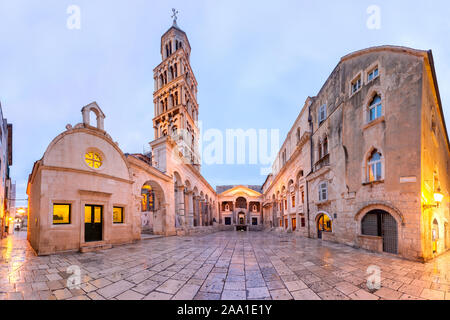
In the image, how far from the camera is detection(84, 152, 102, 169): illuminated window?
39.3 ft

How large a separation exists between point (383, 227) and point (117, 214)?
16.1m

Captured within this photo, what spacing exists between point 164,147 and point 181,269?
49.3 ft

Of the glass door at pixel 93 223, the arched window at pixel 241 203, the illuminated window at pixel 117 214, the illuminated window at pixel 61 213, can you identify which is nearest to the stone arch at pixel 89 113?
the illuminated window at pixel 61 213

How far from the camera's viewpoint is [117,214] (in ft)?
44.1

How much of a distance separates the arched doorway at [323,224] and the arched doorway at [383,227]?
395cm

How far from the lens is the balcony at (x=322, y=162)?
15.0 meters

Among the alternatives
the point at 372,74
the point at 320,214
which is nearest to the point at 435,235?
the point at 320,214

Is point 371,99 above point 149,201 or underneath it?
above

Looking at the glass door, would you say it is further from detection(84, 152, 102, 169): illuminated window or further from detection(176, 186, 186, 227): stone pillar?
detection(176, 186, 186, 227): stone pillar

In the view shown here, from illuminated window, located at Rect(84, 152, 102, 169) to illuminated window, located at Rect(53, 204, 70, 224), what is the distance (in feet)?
8.69

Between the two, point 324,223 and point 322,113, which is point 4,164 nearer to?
point 324,223

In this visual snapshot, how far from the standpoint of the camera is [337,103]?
46.8 feet

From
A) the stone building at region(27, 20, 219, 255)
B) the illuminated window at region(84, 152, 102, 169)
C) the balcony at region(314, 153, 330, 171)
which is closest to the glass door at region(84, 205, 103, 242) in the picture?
the stone building at region(27, 20, 219, 255)

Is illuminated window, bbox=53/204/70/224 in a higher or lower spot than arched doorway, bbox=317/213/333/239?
higher
